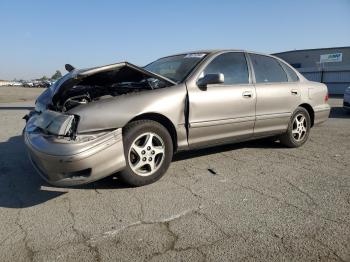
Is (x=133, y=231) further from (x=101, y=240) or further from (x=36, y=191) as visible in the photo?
(x=36, y=191)

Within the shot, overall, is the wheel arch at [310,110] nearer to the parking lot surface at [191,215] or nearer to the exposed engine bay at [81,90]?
the parking lot surface at [191,215]

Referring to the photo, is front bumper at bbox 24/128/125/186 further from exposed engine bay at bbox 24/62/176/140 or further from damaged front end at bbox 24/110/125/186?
exposed engine bay at bbox 24/62/176/140

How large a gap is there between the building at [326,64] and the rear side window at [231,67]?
26781 millimetres

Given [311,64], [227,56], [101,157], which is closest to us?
[101,157]

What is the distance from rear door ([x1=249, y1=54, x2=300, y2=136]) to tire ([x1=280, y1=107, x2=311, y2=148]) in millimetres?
138

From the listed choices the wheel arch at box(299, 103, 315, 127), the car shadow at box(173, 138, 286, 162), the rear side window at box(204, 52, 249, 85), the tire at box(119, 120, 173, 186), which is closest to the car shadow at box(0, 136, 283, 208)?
the car shadow at box(173, 138, 286, 162)

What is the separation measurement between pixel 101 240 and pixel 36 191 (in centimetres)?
148

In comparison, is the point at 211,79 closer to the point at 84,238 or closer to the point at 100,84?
the point at 100,84

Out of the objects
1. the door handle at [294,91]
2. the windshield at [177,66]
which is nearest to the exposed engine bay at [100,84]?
the windshield at [177,66]

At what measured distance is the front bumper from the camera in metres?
3.41

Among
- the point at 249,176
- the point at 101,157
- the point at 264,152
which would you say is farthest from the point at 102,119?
the point at 264,152

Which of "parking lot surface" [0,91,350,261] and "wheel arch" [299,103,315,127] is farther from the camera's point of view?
"wheel arch" [299,103,315,127]

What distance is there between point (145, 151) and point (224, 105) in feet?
4.37

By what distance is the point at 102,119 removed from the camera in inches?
144
